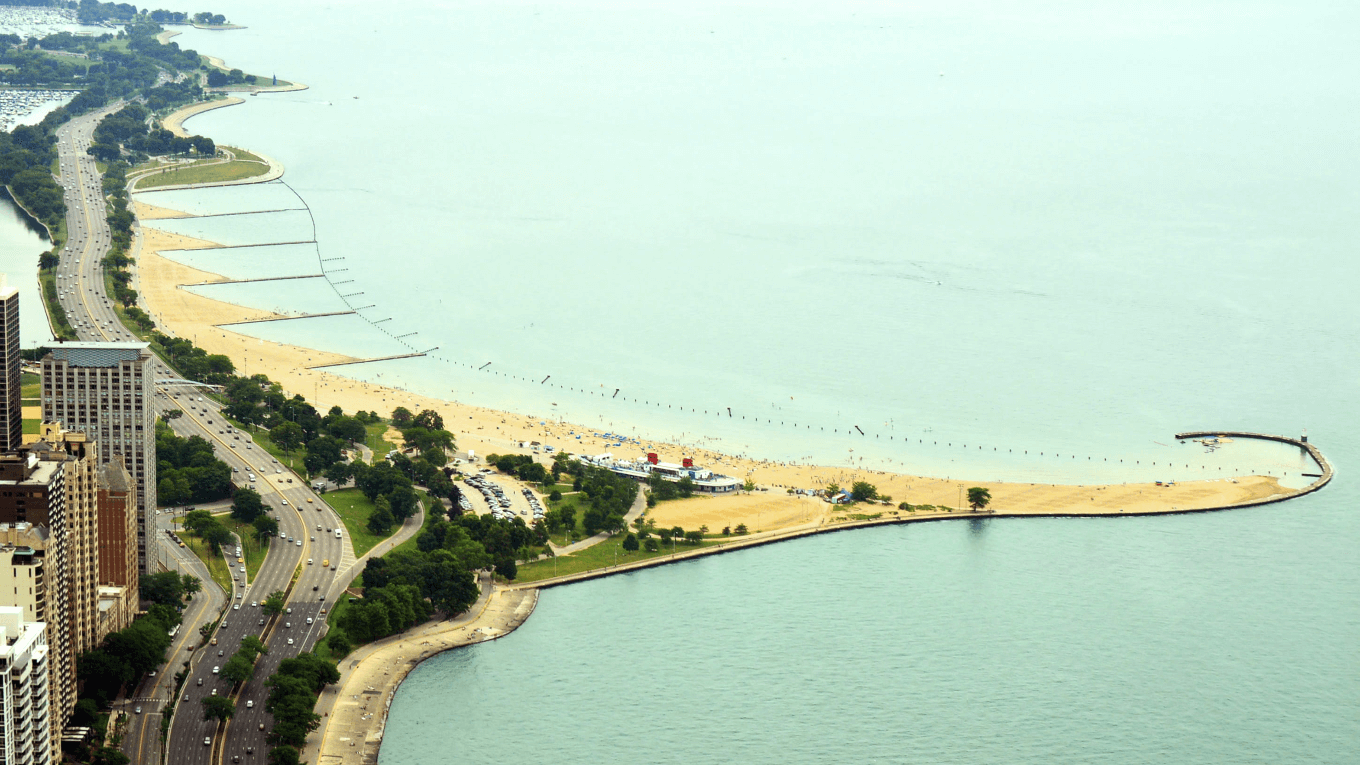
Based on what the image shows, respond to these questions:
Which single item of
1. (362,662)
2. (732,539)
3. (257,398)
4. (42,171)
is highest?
(42,171)

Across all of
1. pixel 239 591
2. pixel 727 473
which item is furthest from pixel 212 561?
pixel 727 473

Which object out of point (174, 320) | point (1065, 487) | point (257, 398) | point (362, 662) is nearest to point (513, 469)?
point (257, 398)

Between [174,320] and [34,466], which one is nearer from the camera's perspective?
[34,466]

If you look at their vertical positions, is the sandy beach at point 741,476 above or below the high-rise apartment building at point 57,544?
above

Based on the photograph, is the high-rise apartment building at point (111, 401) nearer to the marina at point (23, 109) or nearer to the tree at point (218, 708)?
the tree at point (218, 708)

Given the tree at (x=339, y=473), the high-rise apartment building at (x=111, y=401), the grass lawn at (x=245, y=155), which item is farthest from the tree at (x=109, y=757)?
the grass lawn at (x=245, y=155)

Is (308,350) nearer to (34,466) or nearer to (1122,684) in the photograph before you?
(34,466)
